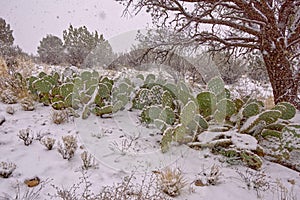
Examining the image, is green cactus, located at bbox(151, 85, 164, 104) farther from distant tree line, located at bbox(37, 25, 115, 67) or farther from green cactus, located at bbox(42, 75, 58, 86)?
distant tree line, located at bbox(37, 25, 115, 67)

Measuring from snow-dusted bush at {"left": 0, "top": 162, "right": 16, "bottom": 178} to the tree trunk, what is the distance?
3.91m

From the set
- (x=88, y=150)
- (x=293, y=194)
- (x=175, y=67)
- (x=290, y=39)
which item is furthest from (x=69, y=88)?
(x=175, y=67)

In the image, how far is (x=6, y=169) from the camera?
2.32m

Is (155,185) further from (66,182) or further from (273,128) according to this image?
(273,128)

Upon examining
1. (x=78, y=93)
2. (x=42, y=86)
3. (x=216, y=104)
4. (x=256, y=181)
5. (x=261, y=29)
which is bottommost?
(x=256, y=181)

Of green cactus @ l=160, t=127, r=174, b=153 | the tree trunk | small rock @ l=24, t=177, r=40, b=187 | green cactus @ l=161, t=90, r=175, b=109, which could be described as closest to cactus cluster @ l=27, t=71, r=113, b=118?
green cactus @ l=161, t=90, r=175, b=109

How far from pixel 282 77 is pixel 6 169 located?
13.5 feet

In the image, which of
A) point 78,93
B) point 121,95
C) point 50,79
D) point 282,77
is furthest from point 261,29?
point 50,79

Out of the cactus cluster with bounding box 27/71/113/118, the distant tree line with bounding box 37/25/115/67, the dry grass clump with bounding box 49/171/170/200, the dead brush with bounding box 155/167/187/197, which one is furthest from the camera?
the distant tree line with bounding box 37/25/115/67

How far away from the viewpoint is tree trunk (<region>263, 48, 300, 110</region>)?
13.3 ft

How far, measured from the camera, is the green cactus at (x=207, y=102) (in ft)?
11.1

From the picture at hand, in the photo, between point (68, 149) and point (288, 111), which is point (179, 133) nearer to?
point (68, 149)

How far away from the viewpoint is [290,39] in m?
4.24

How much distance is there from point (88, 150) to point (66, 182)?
0.62 meters
